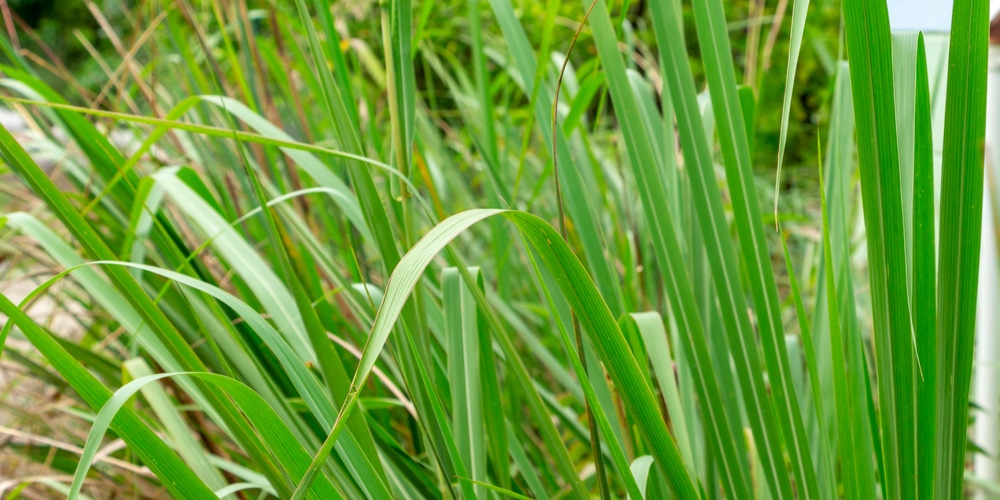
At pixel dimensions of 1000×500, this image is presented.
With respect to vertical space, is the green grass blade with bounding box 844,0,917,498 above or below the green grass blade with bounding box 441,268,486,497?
above

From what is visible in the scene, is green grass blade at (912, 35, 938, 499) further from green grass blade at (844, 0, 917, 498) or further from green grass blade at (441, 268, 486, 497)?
green grass blade at (441, 268, 486, 497)

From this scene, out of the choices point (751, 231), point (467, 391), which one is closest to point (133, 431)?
point (467, 391)

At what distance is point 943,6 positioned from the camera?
63 centimetres

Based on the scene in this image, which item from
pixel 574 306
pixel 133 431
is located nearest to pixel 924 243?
pixel 574 306

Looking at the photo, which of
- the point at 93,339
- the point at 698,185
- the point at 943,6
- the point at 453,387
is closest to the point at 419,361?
the point at 453,387

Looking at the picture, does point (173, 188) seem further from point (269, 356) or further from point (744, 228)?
point (744, 228)

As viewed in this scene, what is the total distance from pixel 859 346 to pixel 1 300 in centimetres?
45

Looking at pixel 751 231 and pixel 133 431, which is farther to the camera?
pixel 751 231

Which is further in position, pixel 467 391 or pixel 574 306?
pixel 467 391

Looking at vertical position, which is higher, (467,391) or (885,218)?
(885,218)

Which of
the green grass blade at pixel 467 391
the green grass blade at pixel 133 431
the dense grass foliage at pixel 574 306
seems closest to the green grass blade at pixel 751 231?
the dense grass foliage at pixel 574 306

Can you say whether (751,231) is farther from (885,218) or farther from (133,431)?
(133,431)

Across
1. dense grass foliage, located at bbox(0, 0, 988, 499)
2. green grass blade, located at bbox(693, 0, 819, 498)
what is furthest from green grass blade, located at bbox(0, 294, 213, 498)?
green grass blade, located at bbox(693, 0, 819, 498)

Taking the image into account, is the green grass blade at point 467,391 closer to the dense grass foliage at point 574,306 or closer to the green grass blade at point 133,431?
the dense grass foliage at point 574,306
